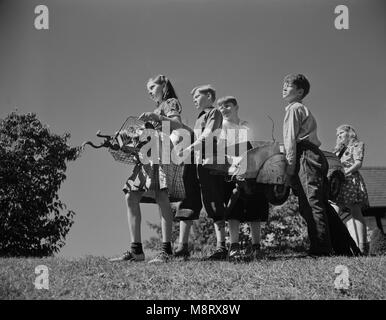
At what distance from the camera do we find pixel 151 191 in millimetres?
4680

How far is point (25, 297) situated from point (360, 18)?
3564mm

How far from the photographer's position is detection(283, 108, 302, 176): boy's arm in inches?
182

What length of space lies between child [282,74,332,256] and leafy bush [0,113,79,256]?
3.06 m

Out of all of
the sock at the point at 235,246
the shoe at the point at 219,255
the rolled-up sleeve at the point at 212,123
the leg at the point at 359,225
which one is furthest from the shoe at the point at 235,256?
the leg at the point at 359,225

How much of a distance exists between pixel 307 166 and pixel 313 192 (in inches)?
9.8

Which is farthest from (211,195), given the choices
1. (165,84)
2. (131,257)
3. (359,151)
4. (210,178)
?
(359,151)

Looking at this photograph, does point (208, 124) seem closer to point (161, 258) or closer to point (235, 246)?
point (235, 246)

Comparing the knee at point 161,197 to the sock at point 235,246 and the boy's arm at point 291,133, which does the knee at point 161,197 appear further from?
the boy's arm at point 291,133

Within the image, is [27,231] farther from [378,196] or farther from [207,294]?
[378,196]

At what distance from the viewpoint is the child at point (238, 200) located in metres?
4.73

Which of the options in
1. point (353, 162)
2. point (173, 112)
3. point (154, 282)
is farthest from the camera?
point (353, 162)

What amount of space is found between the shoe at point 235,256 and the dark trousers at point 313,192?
0.72 metres
